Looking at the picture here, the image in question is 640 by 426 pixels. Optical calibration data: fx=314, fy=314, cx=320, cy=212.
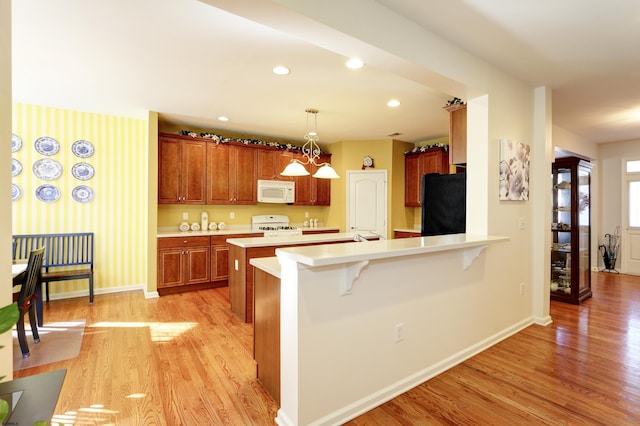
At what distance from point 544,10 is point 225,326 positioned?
12.5 ft

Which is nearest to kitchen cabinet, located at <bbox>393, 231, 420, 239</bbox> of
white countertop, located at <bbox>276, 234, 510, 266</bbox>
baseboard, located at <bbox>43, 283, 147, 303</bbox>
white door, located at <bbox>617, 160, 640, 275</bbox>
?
white countertop, located at <bbox>276, 234, 510, 266</bbox>

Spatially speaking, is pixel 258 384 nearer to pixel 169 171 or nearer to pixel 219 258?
pixel 219 258

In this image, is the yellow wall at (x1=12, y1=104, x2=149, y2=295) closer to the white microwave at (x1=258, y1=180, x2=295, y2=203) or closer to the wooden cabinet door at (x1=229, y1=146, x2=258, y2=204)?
the wooden cabinet door at (x1=229, y1=146, x2=258, y2=204)

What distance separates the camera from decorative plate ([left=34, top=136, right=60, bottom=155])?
4.12 meters

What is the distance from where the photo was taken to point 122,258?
4.70 metres

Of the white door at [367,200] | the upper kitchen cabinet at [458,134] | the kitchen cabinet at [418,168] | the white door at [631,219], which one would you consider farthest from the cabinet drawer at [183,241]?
the white door at [631,219]

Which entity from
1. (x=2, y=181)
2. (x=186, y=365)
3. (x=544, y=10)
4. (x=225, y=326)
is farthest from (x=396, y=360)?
(x=544, y=10)

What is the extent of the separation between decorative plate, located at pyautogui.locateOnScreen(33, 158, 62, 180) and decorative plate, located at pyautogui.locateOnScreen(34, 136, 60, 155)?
106 millimetres

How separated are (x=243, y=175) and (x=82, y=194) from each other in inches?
91.1

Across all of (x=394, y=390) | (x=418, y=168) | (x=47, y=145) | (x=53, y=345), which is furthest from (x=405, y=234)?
(x=47, y=145)

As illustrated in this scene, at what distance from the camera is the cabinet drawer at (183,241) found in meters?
4.54

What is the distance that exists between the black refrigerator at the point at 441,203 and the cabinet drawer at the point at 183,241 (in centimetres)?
324

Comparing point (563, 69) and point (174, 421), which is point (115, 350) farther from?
point (563, 69)

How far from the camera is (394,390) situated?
7.00 feet
